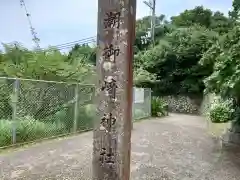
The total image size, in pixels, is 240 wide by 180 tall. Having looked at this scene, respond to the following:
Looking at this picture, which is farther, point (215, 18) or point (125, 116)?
point (215, 18)

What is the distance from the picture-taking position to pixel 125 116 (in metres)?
3.03

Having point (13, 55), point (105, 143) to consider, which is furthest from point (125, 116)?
point (13, 55)

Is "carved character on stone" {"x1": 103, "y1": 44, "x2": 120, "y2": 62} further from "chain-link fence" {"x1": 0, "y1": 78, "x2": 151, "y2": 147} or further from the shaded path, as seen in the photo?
"chain-link fence" {"x1": 0, "y1": 78, "x2": 151, "y2": 147}

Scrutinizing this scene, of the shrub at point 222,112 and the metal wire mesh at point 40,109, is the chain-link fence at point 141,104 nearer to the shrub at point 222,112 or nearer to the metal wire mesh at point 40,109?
the shrub at point 222,112

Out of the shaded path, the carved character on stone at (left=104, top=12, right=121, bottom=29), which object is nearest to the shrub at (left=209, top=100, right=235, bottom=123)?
the shaded path

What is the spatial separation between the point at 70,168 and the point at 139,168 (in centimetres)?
119

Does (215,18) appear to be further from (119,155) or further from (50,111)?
(119,155)

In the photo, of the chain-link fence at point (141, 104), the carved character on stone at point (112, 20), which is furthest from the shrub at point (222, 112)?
the carved character on stone at point (112, 20)

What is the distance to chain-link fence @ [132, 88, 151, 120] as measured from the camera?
13441mm

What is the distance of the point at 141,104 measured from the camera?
14.2 metres

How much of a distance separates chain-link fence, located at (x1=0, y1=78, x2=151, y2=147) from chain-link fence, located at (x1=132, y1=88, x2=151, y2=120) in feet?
14.4

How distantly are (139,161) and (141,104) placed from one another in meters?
8.40

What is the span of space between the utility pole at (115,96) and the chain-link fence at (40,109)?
2434 millimetres

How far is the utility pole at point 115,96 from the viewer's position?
3.00 m
